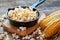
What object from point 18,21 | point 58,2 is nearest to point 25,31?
point 18,21

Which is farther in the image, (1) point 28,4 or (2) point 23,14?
(1) point 28,4

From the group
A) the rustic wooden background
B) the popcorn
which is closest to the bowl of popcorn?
the popcorn

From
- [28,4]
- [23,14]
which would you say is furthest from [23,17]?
[28,4]

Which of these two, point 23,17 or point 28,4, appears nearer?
point 23,17

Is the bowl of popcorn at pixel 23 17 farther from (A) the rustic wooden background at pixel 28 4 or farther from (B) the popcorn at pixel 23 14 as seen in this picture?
(A) the rustic wooden background at pixel 28 4

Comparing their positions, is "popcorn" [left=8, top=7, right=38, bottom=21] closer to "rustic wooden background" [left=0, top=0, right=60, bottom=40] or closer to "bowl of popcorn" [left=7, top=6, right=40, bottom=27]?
"bowl of popcorn" [left=7, top=6, right=40, bottom=27]

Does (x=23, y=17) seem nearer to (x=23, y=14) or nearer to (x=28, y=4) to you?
(x=23, y=14)

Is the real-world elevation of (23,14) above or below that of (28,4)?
above

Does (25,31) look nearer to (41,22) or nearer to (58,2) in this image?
(41,22)
